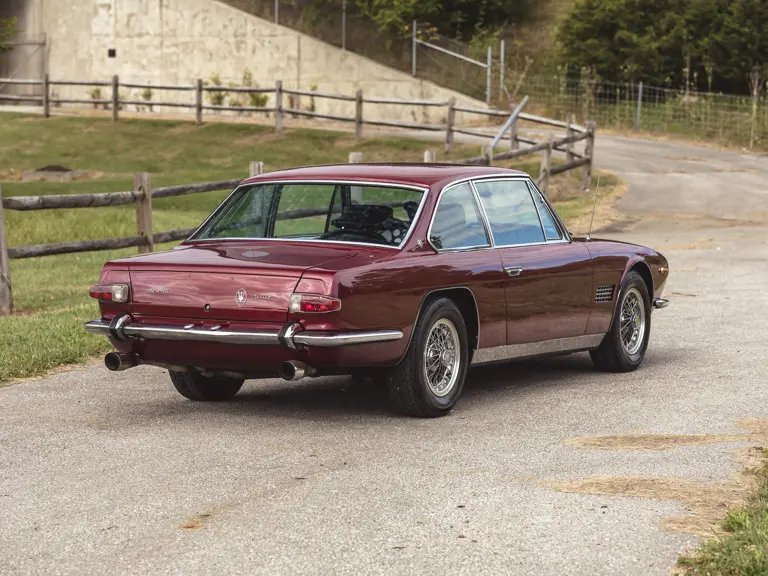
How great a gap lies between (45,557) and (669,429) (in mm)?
3761

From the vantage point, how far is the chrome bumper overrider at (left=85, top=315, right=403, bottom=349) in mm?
7281

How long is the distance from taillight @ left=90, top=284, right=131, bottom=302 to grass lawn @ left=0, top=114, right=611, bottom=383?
2.45 metres

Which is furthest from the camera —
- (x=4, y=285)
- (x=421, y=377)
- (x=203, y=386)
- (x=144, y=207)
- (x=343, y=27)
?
(x=343, y=27)

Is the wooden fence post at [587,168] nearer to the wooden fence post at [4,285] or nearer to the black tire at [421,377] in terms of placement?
the wooden fence post at [4,285]

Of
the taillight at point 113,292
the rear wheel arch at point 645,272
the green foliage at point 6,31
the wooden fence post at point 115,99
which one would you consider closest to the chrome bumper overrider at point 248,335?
the taillight at point 113,292

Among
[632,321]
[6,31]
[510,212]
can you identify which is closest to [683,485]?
[510,212]

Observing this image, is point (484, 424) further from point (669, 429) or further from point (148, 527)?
point (148, 527)

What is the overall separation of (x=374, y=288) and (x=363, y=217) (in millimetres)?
911

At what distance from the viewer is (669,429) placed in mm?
7727

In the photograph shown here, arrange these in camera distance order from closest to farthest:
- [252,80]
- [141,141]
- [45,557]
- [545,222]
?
[45,557]
[545,222]
[141,141]
[252,80]

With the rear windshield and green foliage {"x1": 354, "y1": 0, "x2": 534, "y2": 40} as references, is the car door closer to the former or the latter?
the rear windshield

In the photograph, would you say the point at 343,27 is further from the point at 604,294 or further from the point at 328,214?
the point at 328,214

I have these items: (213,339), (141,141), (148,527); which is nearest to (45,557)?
(148,527)

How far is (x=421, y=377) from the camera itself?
7844mm
